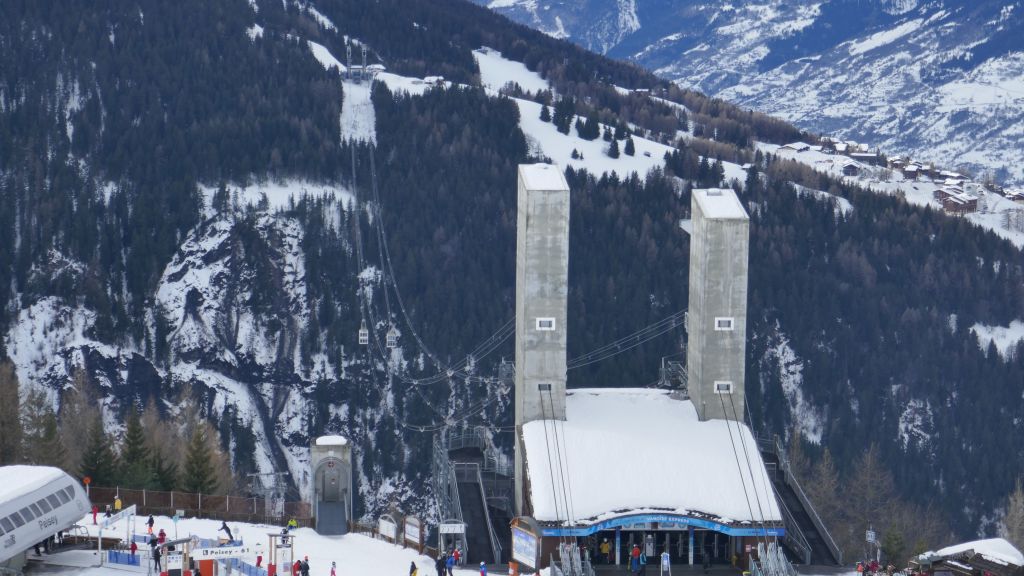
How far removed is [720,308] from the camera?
328 feet

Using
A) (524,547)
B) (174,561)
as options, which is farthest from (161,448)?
(174,561)

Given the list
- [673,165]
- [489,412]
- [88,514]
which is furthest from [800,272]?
[88,514]

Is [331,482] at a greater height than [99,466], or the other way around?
[99,466]

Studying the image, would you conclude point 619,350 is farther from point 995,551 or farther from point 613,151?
point 995,551

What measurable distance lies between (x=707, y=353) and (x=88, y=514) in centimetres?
2962

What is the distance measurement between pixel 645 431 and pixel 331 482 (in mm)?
14707

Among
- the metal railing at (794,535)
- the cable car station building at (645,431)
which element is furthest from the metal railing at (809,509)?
the cable car station building at (645,431)

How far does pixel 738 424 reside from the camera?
3883 inches

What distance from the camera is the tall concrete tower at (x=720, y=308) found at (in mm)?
99125

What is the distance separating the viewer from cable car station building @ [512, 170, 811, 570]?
301 feet

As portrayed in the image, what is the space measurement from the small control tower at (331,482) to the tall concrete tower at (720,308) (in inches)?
677

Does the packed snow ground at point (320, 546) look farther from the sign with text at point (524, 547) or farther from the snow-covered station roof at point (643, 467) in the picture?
the snow-covered station roof at point (643, 467)

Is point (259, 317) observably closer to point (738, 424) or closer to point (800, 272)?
point (800, 272)

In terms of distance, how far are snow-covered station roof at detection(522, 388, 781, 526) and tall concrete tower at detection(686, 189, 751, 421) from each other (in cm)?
127
